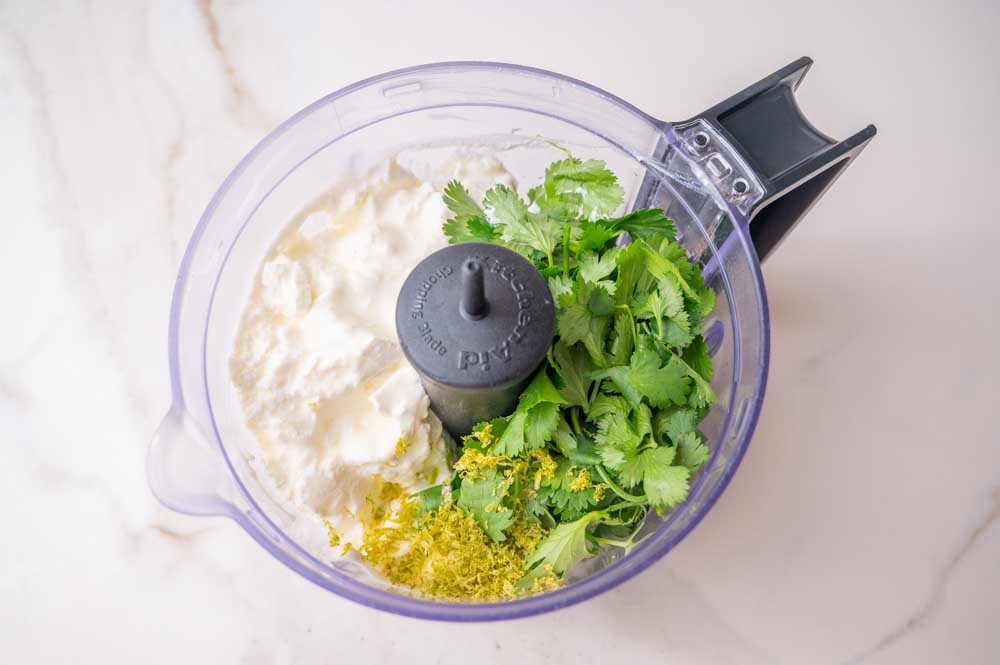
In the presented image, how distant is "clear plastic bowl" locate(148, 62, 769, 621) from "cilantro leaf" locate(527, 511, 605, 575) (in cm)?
3

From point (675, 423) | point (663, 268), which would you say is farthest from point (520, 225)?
point (675, 423)

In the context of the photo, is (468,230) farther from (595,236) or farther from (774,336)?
(774,336)

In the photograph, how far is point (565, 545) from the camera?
0.74m

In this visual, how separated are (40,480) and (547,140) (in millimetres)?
793

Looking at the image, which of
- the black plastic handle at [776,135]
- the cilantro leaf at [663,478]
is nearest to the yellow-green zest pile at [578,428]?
the cilantro leaf at [663,478]

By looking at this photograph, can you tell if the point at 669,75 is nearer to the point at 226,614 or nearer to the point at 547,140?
the point at 547,140

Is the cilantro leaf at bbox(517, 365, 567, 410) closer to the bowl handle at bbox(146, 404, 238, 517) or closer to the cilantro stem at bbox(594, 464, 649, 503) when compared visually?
the cilantro stem at bbox(594, 464, 649, 503)

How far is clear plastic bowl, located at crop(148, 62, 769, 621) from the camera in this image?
2.39 ft

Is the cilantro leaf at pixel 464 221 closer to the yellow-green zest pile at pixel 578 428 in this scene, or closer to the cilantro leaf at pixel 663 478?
the yellow-green zest pile at pixel 578 428

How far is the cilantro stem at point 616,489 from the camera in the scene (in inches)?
28.7

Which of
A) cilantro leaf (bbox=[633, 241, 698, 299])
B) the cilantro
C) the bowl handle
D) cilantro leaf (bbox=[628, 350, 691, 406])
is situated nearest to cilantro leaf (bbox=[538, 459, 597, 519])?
the cilantro

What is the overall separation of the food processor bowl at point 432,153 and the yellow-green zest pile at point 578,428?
0.14ft

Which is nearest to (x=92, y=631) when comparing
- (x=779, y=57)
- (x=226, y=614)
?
(x=226, y=614)

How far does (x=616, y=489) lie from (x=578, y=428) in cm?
8
